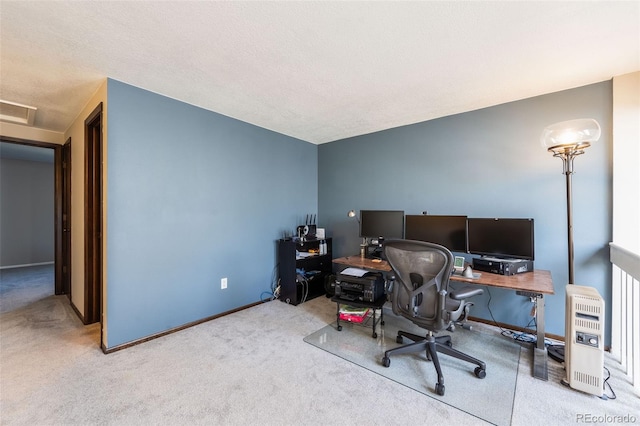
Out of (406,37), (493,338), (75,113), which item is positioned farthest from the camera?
(75,113)

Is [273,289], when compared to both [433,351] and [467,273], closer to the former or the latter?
[433,351]

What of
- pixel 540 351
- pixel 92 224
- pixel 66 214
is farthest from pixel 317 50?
pixel 66 214

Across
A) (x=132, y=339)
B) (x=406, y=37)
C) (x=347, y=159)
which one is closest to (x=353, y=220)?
(x=347, y=159)

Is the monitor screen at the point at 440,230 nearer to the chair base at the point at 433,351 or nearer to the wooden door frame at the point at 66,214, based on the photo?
the chair base at the point at 433,351

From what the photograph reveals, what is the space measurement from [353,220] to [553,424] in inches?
109

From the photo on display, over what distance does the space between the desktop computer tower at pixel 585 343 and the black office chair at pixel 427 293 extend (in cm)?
57

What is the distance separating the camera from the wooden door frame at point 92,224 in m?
2.66

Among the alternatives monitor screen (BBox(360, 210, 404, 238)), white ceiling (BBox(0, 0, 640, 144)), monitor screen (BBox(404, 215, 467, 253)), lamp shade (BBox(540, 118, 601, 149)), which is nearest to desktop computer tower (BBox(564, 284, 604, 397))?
monitor screen (BBox(404, 215, 467, 253))

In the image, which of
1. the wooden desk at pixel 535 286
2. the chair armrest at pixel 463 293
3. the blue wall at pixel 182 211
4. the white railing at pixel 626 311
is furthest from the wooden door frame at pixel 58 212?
the white railing at pixel 626 311

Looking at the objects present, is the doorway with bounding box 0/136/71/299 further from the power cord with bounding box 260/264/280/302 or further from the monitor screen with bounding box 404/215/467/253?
the monitor screen with bounding box 404/215/467/253

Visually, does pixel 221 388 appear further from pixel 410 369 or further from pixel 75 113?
→ pixel 75 113

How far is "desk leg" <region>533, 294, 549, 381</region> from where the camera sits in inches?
74.0

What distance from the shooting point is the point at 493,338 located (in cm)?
244

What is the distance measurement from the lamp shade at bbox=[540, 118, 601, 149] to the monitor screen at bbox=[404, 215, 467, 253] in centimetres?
93
